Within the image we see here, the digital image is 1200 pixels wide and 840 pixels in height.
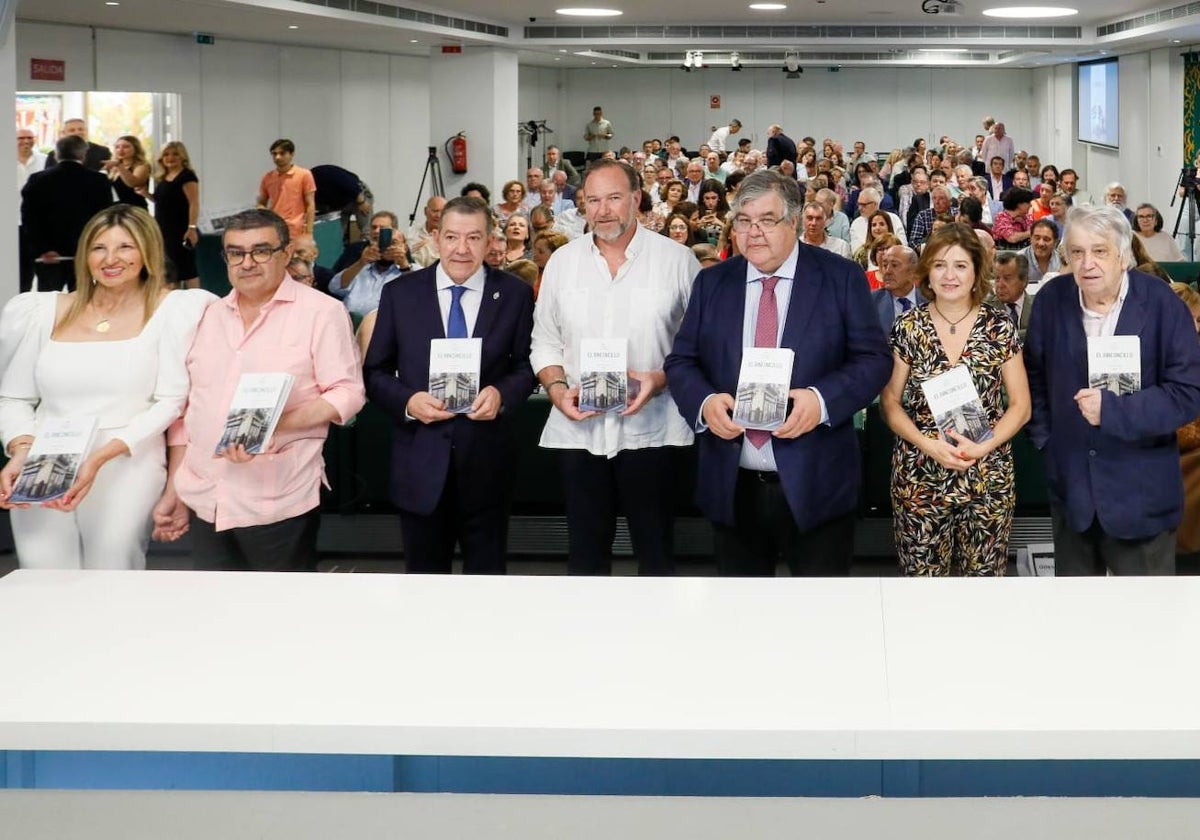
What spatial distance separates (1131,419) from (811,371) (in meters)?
0.79

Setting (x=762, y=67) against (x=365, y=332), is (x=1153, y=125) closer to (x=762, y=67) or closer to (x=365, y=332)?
(x=762, y=67)

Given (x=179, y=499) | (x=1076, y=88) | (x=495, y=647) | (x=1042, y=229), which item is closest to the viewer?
(x=495, y=647)

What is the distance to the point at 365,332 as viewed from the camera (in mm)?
4441

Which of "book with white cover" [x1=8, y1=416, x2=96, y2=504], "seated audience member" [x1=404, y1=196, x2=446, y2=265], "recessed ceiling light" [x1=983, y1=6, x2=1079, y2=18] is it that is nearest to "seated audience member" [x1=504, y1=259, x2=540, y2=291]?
"seated audience member" [x1=404, y1=196, x2=446, y2=265]

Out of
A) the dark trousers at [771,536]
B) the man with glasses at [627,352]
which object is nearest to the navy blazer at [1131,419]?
the dark trousers at [771,536]

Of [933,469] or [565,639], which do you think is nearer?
[565,639]

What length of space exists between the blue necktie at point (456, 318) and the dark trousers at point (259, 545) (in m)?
0.63

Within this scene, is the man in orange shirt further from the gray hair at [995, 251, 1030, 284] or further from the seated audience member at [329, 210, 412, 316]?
the gray hair at [995, 251, 1030, 284]

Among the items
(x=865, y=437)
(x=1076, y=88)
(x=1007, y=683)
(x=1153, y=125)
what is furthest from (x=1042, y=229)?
(x=1076, y=88)

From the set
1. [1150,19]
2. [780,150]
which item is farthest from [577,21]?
[1150,19]

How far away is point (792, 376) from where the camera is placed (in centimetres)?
375

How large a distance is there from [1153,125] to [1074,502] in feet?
65.2

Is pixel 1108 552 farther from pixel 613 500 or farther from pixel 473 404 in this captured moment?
pixel 473 404

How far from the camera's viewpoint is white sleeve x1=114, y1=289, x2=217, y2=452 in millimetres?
3562
